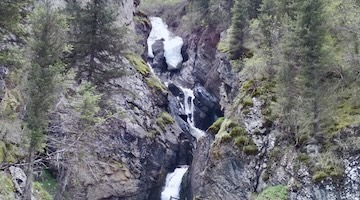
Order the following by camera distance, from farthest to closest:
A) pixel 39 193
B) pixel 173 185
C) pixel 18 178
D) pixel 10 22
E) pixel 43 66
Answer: pixel 173 185 → pixel 39 193 → pixel 18 178 → pixel 43 66 → pixel 10 22

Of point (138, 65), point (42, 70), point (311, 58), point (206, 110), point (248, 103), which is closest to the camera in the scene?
point (42, 70)

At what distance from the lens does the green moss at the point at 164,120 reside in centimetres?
2739

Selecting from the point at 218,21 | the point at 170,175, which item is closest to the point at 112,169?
the point at 170,175

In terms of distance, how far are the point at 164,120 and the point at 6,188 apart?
14.3 m

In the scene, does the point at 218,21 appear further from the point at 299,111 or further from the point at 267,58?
the point at 299,111

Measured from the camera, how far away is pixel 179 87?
40.2 metres

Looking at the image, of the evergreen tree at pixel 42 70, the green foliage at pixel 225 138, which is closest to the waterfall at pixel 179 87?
the green foliage at pixel 225 138

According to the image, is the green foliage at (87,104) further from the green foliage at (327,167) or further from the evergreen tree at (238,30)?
the evergreen tree at (238,30)

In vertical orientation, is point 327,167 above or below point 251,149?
below

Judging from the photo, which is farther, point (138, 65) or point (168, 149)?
point (138, 65)

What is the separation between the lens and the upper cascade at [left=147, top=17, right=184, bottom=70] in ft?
148

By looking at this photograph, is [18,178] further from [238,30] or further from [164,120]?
[238,30]

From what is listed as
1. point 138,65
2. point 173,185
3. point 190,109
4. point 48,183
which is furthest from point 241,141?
point 190,109

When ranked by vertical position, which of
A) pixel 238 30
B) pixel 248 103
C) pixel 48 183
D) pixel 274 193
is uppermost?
pixel 238 30
